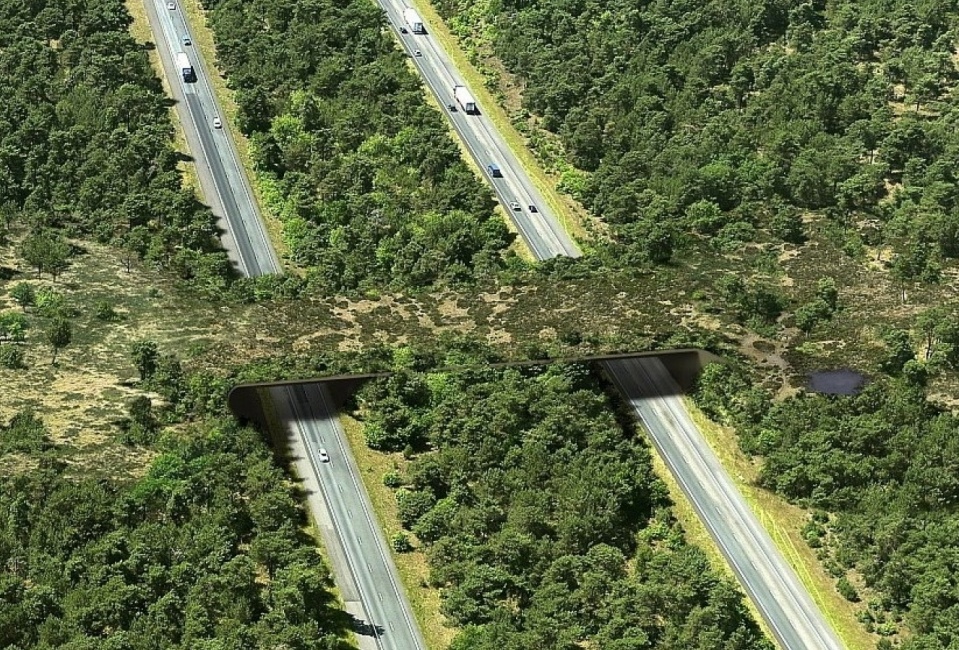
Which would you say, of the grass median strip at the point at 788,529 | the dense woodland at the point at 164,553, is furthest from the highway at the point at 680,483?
the dense woodland at the point at 164,553

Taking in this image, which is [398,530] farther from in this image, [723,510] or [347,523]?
[723,510]

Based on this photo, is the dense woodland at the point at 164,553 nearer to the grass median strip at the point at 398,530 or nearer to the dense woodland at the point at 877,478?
the grass median strip at the point at 398,530

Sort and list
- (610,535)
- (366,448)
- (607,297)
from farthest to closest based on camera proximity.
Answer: (607,297) < (366,448) < (610,535)

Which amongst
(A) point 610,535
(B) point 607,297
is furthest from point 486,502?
(B) point 607,297

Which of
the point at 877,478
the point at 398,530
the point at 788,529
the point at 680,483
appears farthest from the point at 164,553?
the point at 877,478

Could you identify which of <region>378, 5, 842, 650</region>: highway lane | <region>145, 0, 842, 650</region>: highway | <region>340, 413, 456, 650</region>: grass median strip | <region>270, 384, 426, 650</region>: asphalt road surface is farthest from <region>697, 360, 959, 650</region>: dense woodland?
<region>270, 384, 426, 650</region>: asphalt road surface

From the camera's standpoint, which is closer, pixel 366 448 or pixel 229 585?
pixel 229 585

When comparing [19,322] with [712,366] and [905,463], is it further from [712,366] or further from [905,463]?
[905,463]

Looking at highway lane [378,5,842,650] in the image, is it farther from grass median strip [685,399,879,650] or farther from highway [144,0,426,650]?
highway [144,0,426,650]
